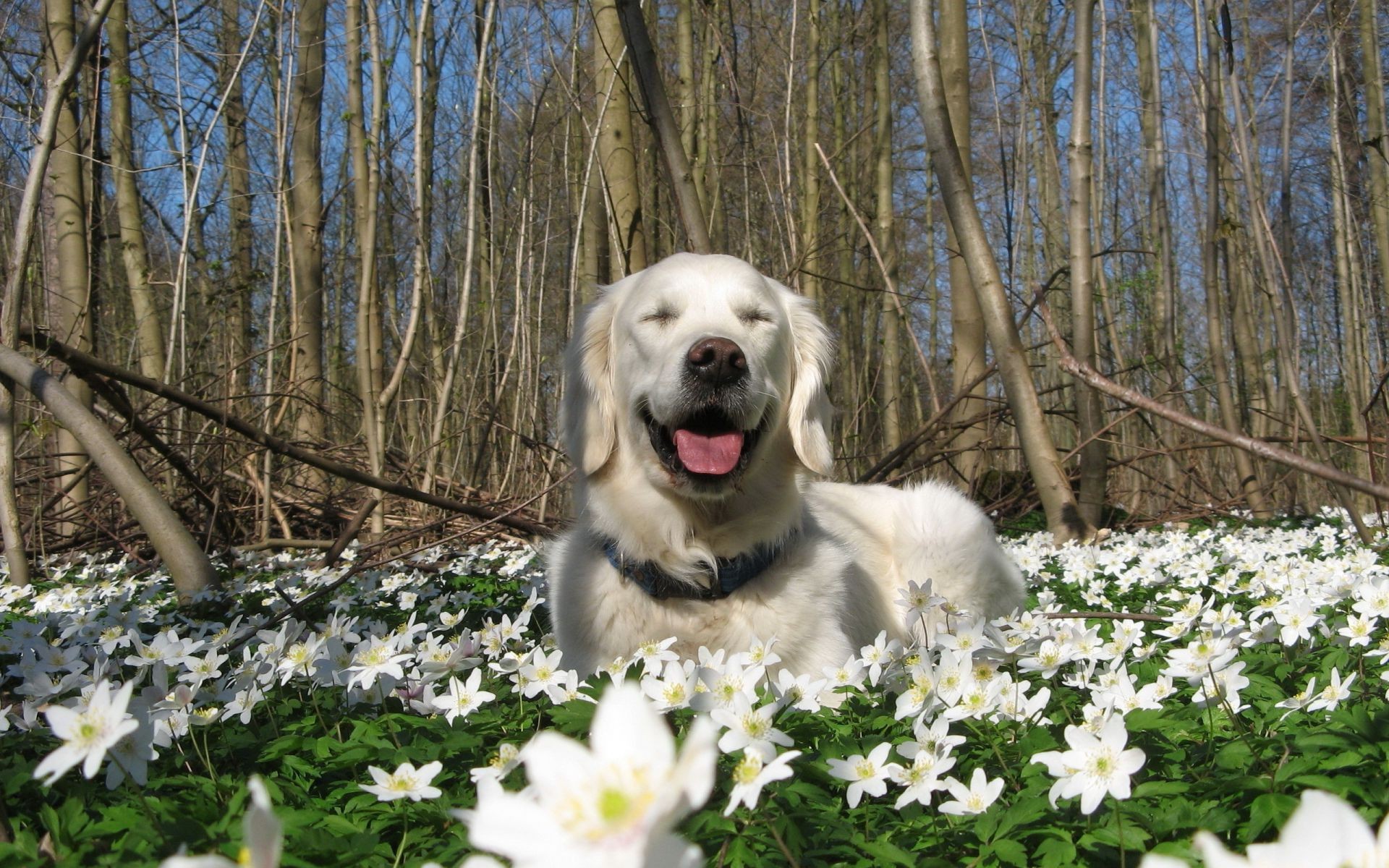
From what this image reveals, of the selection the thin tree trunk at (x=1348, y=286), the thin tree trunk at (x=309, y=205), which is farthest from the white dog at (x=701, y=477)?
the thin tree trunk at (x=1348, y=286)

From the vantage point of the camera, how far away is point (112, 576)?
17.7ft

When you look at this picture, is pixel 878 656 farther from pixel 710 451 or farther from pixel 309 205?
pixel 309 205

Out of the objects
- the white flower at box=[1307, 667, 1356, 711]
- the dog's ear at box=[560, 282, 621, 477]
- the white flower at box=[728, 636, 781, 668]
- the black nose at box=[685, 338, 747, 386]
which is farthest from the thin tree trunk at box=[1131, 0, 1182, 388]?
the white flower at box=[728, 636, 781, 668]

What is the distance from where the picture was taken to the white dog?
2.94 meters

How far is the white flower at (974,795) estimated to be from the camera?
1.33 metres

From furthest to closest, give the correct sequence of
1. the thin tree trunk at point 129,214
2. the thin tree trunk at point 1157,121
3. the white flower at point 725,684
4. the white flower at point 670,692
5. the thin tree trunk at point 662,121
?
the thin tree trunk at point 1157,121 → the thin tree trunk at point 129,214 → the thin tree trunk at point 662,121 → the white flower at point 670,692 → the white flower at point 725,684

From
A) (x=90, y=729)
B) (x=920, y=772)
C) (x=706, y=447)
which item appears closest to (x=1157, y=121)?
(x=706, y=447)

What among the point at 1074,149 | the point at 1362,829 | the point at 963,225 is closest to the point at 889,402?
the point at 1074,149

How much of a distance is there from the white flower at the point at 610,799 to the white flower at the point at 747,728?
2.26ft

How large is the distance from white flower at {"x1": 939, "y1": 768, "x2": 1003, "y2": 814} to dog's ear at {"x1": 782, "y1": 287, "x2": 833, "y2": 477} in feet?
6.53

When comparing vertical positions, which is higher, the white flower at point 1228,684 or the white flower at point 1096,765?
the white flower at point 1096,765

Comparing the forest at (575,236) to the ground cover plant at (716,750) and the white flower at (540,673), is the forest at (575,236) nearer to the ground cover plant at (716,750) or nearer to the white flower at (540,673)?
the ground cover plant at (716,750)

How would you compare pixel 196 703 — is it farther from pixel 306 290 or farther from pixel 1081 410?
pixel 306 290

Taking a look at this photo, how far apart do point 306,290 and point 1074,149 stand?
6.77 meters
